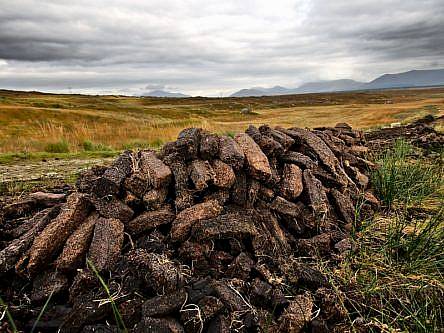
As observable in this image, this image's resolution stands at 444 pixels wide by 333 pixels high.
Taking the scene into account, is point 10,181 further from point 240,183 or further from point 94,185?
point 240,183

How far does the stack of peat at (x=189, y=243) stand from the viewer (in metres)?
2.59

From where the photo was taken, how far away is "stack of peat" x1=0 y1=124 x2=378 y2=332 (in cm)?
259

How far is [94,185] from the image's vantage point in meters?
3.46

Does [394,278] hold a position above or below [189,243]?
below

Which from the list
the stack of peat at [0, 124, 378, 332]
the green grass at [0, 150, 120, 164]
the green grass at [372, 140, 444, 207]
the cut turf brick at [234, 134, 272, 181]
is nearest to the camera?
the stack of peat at [0, 124, 378, 332]

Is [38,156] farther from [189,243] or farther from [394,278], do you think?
[394,278]

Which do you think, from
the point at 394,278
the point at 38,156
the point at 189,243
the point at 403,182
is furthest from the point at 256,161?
the point at 38,156

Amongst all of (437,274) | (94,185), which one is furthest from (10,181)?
(437,274)

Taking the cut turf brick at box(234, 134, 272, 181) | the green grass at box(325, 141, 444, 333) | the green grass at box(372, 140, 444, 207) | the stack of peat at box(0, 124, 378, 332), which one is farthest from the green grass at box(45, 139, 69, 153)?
the green grass at box(325, 141, 444, 333)

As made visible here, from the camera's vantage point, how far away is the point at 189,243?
3.17 metres

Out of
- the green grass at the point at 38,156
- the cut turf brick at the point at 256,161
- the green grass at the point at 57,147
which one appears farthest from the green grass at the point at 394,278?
the green grass at the point at 57,147

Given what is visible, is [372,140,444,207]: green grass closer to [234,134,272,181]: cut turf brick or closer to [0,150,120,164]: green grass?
[234,134,272,181]: cut turf brick

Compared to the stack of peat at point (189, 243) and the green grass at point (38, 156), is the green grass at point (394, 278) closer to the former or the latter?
the stack of peat at point (189, 243)

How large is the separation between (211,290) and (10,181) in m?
5.28
